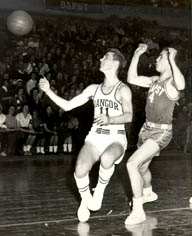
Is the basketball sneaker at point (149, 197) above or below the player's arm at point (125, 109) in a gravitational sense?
below

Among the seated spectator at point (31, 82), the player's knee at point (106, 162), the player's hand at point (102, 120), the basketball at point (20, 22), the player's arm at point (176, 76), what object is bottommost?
the player's knee at point (106, 162)

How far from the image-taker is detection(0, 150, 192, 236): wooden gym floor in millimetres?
4363

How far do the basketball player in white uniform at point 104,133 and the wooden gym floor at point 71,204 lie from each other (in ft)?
0.99

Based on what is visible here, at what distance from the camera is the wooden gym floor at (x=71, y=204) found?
4363 mm

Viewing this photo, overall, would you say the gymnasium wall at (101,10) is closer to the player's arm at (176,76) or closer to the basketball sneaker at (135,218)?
the player's arm at (176,76)

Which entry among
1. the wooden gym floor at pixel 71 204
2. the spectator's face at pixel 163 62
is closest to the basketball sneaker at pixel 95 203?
the wooden gym floor at pixel 71 204

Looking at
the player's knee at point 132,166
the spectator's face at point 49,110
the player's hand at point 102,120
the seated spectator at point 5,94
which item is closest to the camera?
the player's hand at point 102,120

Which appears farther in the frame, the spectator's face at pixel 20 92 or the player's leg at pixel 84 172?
the spectator's face at pixel 20 92

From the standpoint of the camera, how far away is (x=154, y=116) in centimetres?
498

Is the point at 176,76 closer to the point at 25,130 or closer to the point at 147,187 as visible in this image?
the point at 147,187

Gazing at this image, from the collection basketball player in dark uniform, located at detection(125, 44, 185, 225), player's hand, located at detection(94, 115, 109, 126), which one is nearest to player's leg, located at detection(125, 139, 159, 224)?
basketball player in dark uniform, located at detection(125, 44, 185, 225)

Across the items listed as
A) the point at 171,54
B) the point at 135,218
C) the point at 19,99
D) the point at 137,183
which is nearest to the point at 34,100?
the point at 19,99

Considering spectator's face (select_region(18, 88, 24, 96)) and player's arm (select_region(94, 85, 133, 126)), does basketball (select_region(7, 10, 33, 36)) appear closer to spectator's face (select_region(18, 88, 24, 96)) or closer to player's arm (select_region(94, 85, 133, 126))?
spectator's face (select_region(18, 88, 24, 96))

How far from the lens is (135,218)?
4598mm
